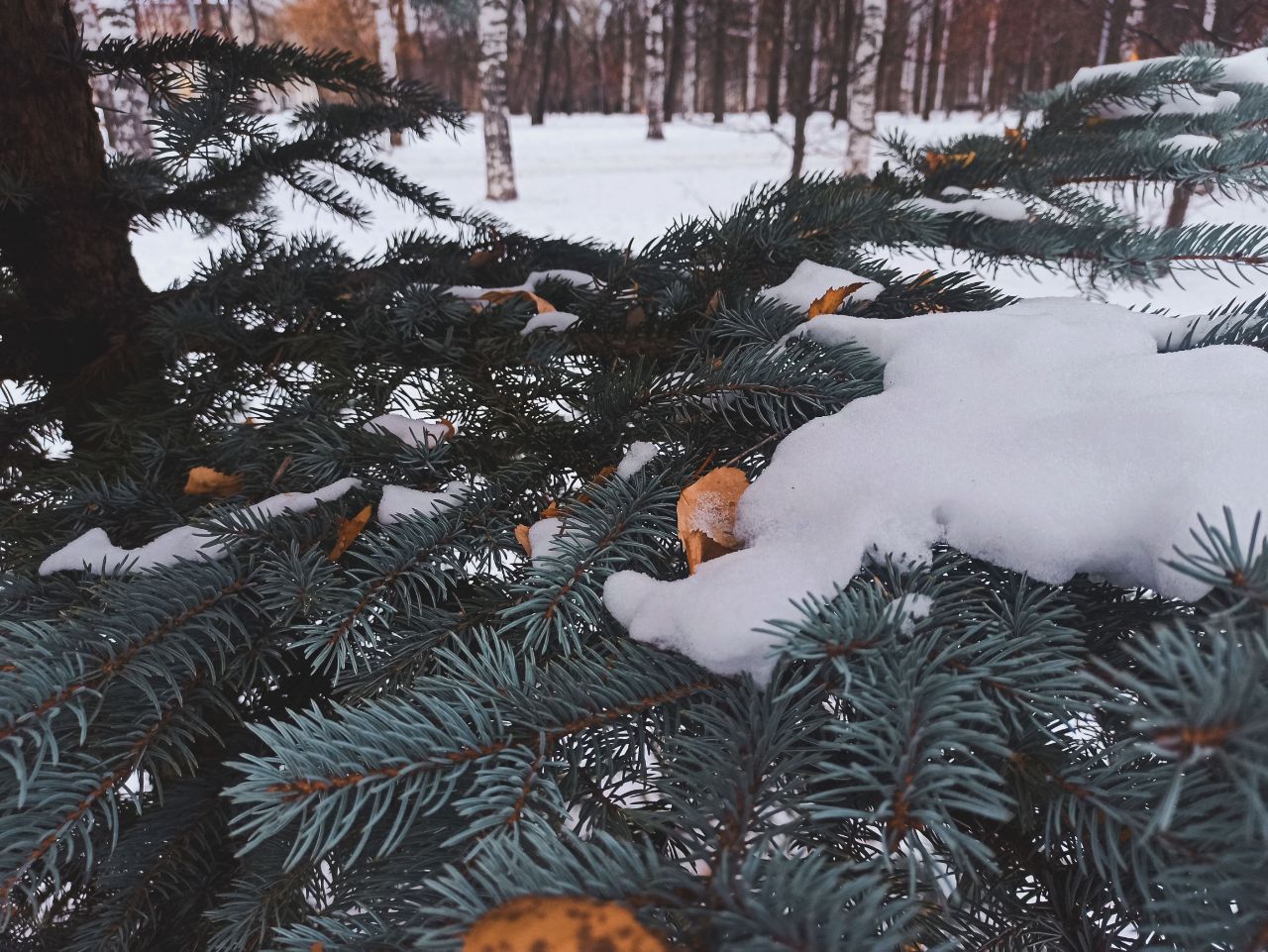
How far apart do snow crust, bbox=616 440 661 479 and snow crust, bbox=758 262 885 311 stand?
23 centimetres

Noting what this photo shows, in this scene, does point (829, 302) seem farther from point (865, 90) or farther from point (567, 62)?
point (567, 62)

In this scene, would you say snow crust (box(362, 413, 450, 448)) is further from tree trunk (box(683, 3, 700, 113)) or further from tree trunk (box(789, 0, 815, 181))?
tree trunk (box(683, 3, 700, 113))

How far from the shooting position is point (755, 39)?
17.1 m

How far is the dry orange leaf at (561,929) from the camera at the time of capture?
0.26m

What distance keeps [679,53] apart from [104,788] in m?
19.0

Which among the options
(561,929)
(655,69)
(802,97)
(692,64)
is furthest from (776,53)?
(561,929)

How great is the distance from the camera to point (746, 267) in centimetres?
82

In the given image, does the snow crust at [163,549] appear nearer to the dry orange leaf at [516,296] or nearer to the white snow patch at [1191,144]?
the dry orange leaf at [516,296]

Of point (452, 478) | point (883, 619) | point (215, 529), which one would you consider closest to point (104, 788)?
point (215, 529)

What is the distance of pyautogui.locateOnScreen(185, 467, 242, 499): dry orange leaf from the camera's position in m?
0.64

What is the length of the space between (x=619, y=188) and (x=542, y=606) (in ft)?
29.4

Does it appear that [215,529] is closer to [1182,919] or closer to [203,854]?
[203,854]

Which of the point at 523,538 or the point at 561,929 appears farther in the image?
the point at 523,538

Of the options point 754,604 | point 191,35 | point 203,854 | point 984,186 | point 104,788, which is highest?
point 191,35
